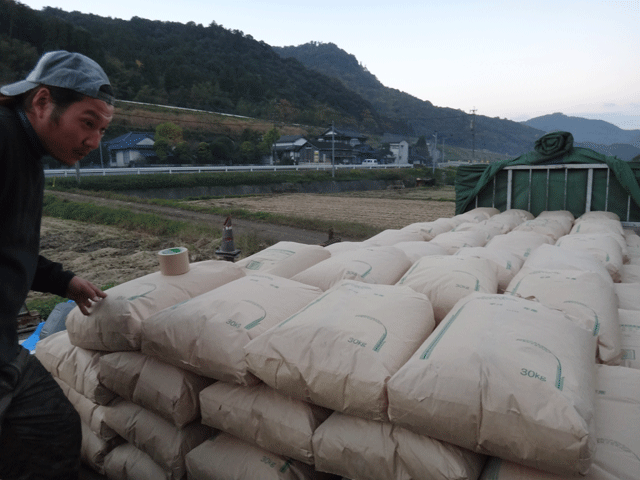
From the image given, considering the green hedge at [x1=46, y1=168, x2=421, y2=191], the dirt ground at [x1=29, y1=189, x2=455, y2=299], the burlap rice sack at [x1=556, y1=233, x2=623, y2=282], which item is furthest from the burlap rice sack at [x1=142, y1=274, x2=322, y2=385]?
the green hedge at [x1=46, y1=168, x2=421, y2=191]

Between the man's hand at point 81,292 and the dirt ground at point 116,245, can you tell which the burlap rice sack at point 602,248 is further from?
the dirt ground at point 116,245

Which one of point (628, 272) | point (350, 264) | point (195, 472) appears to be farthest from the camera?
point (628, 272)

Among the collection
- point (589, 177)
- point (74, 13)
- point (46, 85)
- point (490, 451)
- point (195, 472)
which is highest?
point (74, 13)

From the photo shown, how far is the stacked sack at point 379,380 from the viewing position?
129 cm

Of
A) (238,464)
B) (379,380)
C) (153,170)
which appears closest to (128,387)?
(238,464)

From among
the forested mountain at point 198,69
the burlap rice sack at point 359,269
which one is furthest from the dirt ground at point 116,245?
the forested mountain at point 198,69

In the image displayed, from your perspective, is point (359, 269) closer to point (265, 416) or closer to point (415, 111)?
point (265, 416)

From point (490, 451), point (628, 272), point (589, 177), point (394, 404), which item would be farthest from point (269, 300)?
point (589, 177)

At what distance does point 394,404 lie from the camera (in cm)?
140

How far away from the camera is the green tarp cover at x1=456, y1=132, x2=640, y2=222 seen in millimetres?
5375

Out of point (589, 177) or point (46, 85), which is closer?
point (46, 85)

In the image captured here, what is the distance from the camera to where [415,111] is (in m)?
117

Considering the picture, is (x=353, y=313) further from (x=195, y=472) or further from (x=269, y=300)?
(x=195, y=472)

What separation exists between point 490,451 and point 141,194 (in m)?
21.9
